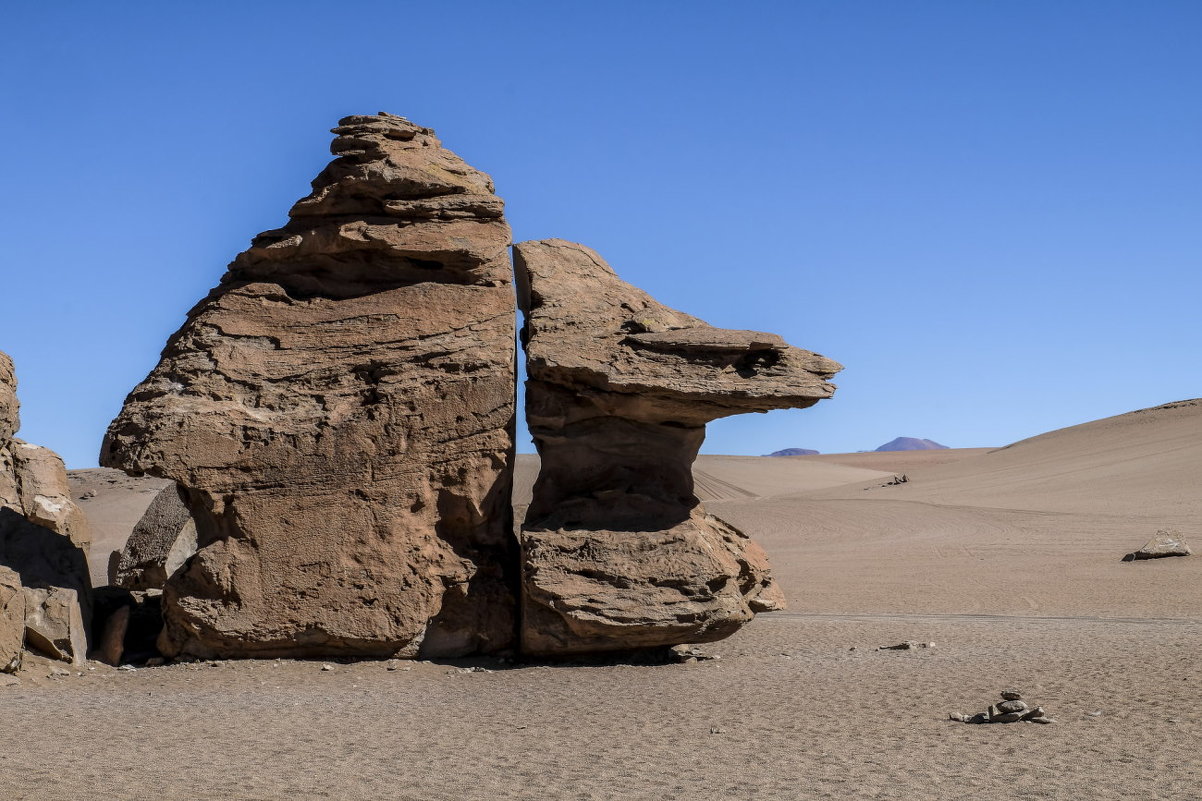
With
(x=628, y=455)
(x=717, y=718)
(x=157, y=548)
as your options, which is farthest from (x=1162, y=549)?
(x=157, y=548)

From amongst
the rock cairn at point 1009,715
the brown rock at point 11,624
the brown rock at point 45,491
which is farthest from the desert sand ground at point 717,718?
the brown rock at point 45,491

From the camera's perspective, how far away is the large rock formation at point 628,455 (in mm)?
11148

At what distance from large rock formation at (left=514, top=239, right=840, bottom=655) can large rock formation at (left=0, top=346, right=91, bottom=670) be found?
436cm

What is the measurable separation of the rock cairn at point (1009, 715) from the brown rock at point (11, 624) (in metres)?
7.88

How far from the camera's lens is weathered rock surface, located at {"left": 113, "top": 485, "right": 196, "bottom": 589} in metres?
15.8

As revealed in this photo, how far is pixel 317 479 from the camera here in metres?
11.6

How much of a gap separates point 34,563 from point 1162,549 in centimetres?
1642

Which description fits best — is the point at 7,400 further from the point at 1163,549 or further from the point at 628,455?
the point at 1163,549

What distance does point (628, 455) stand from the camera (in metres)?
12.3

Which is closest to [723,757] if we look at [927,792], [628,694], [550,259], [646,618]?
[927,792]

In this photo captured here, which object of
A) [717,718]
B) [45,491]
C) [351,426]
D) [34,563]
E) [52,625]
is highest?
[351,426]

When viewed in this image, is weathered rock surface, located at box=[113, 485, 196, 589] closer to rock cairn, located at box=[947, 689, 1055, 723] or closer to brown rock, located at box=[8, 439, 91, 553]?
brown rock, located at box=[8, 439, 91, 553]

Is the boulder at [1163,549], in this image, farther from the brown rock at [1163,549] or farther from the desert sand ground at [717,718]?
the desert sand ground at [717,718]

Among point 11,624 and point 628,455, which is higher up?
point 628,455
